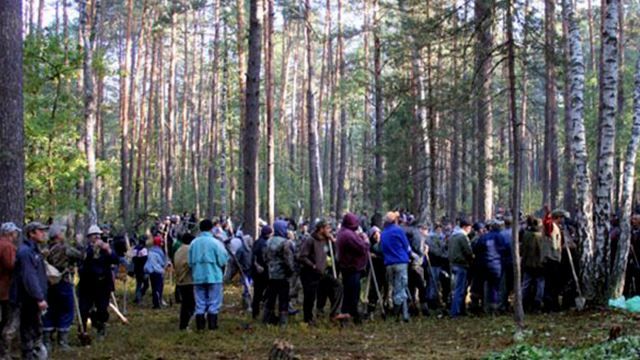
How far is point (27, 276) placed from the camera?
349 inches

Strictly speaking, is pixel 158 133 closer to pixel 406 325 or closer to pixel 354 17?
pixel 354 17

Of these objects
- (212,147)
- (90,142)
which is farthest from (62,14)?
(90,142)

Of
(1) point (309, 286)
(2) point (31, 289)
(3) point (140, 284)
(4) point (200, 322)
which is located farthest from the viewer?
(3) point (140, 284)

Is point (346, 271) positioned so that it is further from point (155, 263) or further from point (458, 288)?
point (155, 263)

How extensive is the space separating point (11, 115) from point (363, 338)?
21.2 ft

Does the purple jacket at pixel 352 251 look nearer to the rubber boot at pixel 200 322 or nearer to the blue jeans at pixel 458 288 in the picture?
the blue jeans at pixel 458 288

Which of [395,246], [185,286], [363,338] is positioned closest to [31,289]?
[185,286]

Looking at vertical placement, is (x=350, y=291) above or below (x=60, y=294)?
below

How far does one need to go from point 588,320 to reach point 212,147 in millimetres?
33490

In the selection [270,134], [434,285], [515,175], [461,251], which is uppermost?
[270,134]

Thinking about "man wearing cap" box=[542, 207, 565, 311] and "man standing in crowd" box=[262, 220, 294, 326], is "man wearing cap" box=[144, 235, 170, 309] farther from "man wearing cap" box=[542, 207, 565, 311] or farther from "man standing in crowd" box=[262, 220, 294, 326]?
"man wearing cap" box=[542, 207, 565, 311]

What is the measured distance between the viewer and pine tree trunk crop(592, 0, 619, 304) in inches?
523

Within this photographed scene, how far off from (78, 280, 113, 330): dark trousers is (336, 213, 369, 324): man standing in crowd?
4.05 metres

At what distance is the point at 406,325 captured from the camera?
13.1m
